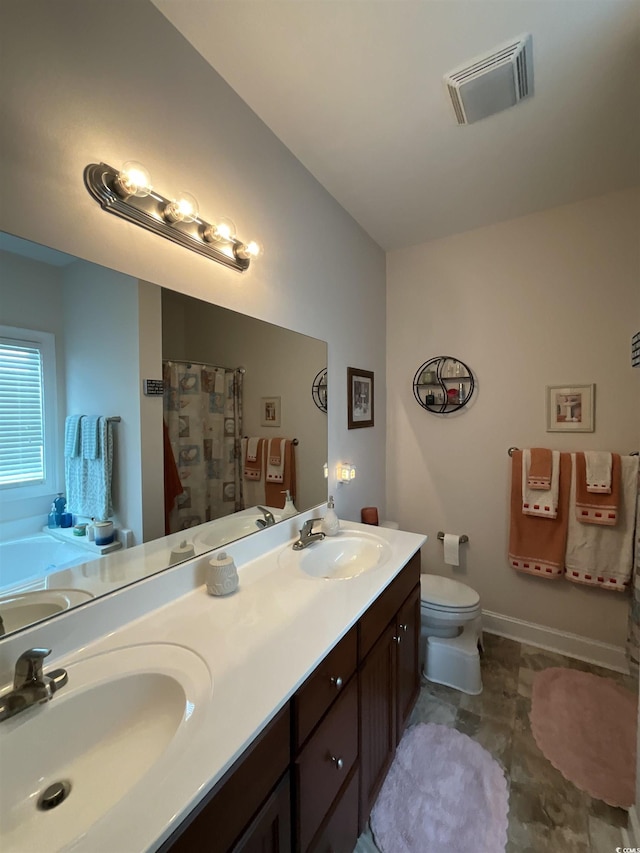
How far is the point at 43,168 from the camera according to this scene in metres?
0.81

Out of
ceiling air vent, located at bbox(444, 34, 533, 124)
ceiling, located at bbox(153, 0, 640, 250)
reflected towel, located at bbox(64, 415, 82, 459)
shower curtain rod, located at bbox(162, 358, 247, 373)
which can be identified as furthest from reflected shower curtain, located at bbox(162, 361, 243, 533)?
ceiling air vent, located at bbox(444, 34, 533, 124)

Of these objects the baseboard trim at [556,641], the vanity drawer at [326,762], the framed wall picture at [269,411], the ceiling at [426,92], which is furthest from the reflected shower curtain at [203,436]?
the baseboard trim at [556,641]

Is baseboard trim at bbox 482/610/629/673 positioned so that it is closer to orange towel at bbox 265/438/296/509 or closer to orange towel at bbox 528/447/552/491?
orange towel at bbox 528/447/552/491

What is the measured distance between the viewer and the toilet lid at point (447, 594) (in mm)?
1878

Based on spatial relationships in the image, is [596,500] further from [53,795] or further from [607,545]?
[53,795]

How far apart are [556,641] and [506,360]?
5.79 feet

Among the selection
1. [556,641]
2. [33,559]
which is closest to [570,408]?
[556,641]

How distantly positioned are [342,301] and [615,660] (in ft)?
8.50

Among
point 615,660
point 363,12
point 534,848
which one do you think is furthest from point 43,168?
point 615,660

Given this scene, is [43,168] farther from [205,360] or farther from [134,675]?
[134,675]

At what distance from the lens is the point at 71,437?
0.89 m

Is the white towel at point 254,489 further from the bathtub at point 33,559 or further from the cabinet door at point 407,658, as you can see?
the cabinet door at point 407,658

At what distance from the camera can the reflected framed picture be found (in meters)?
2.15

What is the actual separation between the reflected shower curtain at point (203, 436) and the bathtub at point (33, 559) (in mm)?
290
